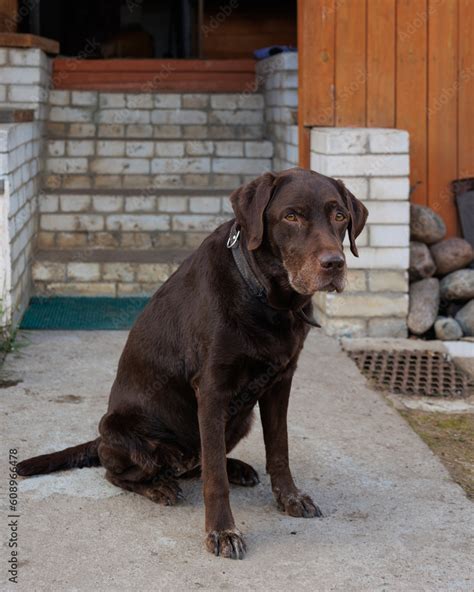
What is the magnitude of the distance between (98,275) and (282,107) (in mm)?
2040

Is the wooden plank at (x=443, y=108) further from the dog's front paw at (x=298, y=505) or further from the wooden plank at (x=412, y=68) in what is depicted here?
the dog's front paw at (x=298, y=505)

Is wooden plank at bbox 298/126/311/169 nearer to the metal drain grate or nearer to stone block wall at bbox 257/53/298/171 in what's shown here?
stone block wall at bbox 257/53/298/171

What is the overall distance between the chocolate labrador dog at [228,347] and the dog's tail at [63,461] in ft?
0.74

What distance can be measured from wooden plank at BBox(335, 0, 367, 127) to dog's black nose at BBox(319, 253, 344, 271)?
3.82 meters

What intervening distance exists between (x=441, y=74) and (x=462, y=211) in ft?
3.15

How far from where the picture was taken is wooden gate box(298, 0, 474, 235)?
6867mm

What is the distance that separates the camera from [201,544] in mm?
3457

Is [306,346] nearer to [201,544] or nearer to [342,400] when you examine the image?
[342,400]

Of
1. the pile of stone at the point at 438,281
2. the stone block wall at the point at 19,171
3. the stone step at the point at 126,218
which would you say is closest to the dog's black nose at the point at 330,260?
the stone block wall at the point at 19,171

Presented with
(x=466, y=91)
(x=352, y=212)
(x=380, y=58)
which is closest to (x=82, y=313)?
(x=380, y=58)

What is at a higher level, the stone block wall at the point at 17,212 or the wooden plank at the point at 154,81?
the wooden plank at the point at 154,81

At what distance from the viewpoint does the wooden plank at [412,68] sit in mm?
6957

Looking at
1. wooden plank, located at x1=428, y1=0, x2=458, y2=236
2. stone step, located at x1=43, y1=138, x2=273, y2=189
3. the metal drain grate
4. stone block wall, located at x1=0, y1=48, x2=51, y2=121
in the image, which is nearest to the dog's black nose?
the metal drain grate

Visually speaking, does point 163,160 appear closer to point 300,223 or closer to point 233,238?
point 233,238
